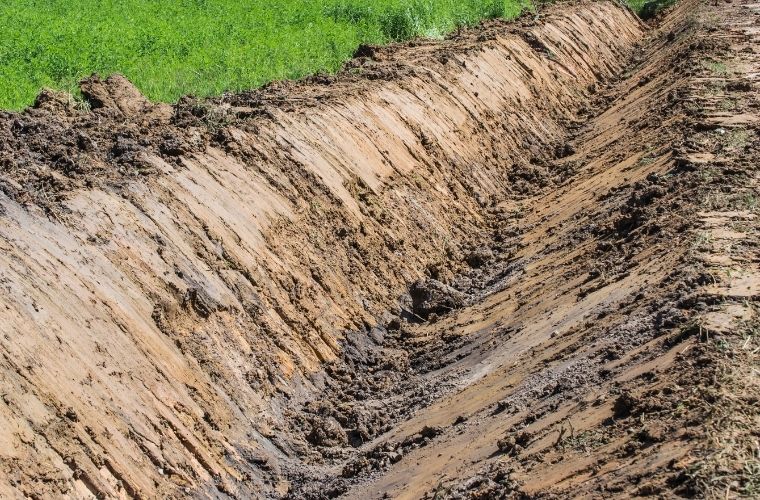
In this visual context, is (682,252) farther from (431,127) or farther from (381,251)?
(431,127)

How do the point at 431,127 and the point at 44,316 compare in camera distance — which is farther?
the point at 431,127

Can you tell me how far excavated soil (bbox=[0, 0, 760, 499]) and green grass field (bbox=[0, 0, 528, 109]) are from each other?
3.55 feet

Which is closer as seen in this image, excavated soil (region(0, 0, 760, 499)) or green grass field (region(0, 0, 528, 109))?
excavated soil (region(0, 0, 760, 499))

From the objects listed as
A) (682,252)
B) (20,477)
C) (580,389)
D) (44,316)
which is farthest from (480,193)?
(20,477)

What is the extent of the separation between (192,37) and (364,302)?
704cm

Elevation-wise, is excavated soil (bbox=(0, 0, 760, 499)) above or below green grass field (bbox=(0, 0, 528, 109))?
below

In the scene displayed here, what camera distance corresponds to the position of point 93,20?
16.9 m

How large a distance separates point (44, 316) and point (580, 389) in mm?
3786

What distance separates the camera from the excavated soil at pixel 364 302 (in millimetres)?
6297

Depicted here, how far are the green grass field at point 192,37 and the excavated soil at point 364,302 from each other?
3.55ft

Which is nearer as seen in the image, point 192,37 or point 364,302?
point 364,302

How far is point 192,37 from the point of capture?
15703 mm

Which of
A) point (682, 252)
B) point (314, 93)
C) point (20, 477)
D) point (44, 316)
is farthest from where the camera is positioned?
point (314, 93)

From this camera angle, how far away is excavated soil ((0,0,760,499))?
6.30 meters
